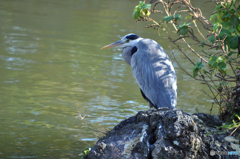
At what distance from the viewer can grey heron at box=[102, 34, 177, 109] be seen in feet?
14.0

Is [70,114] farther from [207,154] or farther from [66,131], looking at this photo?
[207,154]

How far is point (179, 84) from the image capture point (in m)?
7.00

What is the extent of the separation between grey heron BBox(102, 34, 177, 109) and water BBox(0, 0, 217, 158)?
70 cm

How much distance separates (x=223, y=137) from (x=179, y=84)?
4.04 m

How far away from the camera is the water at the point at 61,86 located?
4.20 metres

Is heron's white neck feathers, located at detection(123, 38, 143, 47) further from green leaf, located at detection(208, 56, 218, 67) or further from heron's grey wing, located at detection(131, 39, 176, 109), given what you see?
green leaf, located at detection(208, 56, 218, 67)

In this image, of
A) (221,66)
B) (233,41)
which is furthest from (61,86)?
(221,66)

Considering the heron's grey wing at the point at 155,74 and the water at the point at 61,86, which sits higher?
the heron's grey wing at the point at 155,74

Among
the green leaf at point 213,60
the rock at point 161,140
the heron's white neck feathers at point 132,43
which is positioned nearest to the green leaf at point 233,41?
the green leaf at point 213,60

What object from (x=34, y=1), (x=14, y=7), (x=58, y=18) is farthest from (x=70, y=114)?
(x=34, y=1)

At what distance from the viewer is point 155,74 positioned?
4.47 m

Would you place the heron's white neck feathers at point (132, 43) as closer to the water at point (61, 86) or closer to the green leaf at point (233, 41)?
the water at point (61, 86)

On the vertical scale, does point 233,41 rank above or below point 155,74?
above

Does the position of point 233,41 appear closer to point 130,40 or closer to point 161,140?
point 161,140
